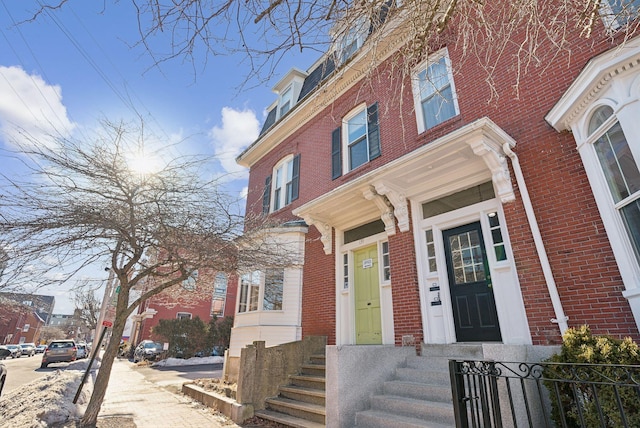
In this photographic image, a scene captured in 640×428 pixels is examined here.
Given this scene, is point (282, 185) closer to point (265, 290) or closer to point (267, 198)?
point (267, 198)

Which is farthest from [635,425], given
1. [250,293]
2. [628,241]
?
[250,293]

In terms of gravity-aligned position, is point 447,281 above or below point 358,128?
below

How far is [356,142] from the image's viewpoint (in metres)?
9.13

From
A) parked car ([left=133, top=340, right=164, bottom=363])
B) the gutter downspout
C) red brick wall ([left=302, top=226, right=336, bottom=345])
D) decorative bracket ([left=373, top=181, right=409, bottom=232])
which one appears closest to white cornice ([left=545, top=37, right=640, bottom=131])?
the gutter downspout

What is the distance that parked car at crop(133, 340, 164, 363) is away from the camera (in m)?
21.0

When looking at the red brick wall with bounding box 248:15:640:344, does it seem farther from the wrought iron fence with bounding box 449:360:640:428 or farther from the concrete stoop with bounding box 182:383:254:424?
the concrete stoop with bounding box 182:383:254:424

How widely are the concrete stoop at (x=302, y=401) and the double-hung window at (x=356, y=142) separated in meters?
5.04

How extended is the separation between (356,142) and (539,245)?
17.7 feet

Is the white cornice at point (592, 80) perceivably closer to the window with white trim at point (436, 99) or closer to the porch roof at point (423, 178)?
the porch roof at point (423, 178)

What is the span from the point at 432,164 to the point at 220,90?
392cm

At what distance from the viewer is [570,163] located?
4953 mm

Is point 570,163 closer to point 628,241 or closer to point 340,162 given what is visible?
point 628,241

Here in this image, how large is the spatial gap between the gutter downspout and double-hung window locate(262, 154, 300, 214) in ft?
21.8

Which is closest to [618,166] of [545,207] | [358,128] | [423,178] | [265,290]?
[545,207]
